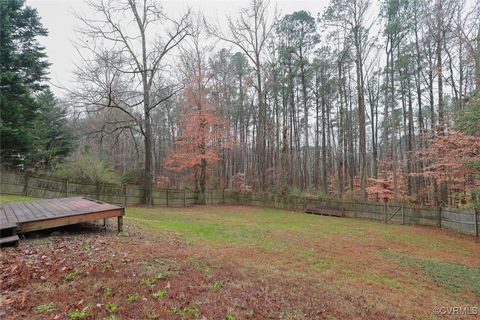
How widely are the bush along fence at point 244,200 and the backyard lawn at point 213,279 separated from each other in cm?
729

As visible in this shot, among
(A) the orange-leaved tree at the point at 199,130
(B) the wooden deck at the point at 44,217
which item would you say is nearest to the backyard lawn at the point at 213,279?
(B) the wooden deck at the point at 44,217

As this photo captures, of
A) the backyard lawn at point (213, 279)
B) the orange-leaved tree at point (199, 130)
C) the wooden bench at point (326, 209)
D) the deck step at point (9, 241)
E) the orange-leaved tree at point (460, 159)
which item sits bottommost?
the wooden bench at point (326, 209)

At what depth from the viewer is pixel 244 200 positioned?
18.7 metres

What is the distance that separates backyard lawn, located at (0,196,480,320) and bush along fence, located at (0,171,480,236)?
23.9 ft

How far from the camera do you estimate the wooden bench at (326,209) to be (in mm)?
15330

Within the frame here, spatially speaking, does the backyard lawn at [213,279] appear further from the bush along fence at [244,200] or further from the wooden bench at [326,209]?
the wooden bench at [326,209]

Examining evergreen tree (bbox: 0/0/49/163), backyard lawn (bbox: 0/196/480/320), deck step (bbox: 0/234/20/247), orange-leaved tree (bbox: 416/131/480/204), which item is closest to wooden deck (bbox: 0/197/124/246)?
deck step (bbox: 0/234/20/247)

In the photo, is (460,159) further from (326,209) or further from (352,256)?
(352,256)

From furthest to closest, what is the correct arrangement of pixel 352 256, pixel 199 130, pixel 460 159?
pixel 199 130 < pixel 460 159 < pixel 352 256

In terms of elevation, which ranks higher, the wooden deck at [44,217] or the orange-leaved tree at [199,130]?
the orange-leaved tree at [199,130]

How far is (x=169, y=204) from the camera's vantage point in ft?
52.2
